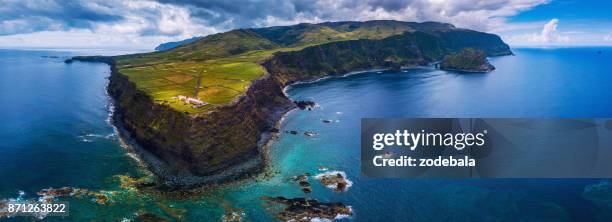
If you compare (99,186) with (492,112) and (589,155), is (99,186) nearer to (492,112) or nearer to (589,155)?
(589,155)

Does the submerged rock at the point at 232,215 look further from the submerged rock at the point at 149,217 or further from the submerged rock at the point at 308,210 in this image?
the submerged rock at the point at 149,217

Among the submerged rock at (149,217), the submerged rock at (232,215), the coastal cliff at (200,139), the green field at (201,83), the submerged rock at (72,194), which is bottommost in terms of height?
the submerged rock at (232,215)

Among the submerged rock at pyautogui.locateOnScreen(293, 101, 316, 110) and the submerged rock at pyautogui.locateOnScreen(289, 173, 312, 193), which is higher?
the submerged rock at pyautogui.locateOnScreen(293, 101, 316, 110)

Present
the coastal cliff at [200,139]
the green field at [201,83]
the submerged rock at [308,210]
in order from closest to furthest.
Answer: the submerged rock at [308,210] → the coastal cliff at [200,139] → the green field at [201,83]

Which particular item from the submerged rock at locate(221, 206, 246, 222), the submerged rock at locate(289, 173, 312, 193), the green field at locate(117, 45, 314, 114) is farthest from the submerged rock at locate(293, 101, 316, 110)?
the submerged rock at locate(221, 206, 246, 222)

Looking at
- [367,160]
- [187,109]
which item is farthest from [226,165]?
[367,160]

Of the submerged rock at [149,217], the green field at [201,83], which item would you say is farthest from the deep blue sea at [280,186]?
the green field at [201,83]

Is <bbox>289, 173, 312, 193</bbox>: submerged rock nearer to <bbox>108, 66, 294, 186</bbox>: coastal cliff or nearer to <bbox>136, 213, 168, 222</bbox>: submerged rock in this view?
<bbox>108, 66, 294, 186</bbox>: coastal cliff

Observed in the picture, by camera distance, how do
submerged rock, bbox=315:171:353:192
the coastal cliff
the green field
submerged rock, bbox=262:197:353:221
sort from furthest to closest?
the green field < the coastal cliff < submerged rock, bbox=315:171:353:192 < submerged rock, bbox=262:197:353:221
